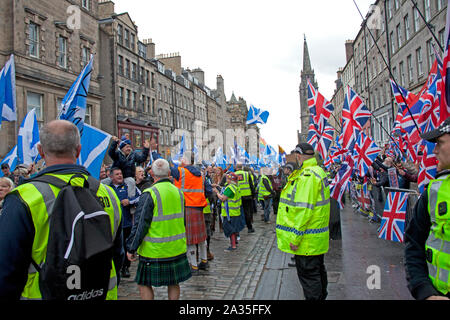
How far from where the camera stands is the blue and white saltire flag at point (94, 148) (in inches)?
214

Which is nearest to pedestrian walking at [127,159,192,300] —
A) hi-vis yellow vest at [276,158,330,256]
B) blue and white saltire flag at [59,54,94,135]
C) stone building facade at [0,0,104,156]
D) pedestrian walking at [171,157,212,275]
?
hi-vis yellow vest at [276,158,330,256]

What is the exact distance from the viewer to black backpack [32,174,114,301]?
69.4 inches

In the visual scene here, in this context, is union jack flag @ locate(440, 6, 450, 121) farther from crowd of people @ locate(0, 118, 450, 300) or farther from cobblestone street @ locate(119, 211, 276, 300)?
cobblestone street @ locate(119, 211, 276, 300)

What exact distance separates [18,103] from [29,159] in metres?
14.5

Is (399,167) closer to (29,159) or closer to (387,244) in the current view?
(387,244)

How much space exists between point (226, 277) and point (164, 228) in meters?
2.63

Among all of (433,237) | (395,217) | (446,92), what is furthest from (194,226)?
(433,237)

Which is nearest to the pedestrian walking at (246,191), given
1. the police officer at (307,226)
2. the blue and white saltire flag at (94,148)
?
the blue and white saltire flag at (94,148)

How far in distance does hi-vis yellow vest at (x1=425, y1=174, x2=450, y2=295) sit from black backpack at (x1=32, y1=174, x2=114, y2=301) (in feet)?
6.61

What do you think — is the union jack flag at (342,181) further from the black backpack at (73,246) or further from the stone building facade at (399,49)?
the stone building facade at (399,49)

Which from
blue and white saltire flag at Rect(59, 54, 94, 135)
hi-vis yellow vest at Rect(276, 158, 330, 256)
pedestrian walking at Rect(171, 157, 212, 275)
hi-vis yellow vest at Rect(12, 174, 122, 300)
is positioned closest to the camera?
hi-vis yellow vest at Rect(12, 174, 122, 300)

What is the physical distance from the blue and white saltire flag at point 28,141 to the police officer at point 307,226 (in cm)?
673

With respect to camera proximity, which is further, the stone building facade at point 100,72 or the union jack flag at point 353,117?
the stone building facade at point 100,72
